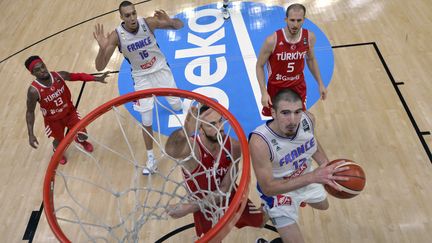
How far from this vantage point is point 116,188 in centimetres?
429

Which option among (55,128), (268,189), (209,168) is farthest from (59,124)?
(268,189)

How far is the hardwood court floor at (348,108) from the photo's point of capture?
12.2ft

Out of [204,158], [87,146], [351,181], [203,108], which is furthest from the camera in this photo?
[87,146]

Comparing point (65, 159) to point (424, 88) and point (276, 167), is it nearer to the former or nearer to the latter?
point (276, 167)

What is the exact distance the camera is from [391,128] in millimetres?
4512

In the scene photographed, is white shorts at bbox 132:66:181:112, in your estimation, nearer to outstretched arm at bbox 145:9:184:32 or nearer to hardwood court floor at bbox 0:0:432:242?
outstretched arm at bbox 145:9:184:32

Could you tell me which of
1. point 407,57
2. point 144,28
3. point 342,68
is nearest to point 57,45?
point 144,28

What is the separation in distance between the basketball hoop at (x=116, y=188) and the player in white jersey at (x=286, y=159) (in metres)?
0.21

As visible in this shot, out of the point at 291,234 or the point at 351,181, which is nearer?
the point at 351,181

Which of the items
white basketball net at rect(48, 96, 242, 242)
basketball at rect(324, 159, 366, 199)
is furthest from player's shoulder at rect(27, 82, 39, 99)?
basketball at rect(324, 159, 366, 199)

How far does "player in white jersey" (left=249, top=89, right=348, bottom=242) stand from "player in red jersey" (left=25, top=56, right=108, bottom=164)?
78.1 inches

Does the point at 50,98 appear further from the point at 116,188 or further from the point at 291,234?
→ the point at 291,234

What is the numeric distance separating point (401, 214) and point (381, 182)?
1.32ft

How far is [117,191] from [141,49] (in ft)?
5.17
